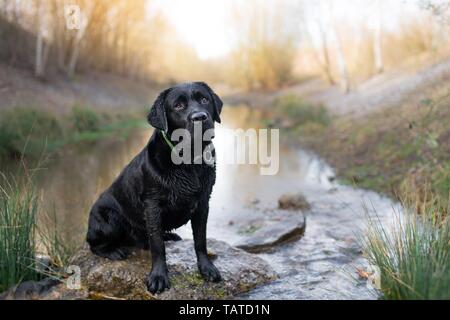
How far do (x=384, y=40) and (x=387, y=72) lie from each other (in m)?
4.57

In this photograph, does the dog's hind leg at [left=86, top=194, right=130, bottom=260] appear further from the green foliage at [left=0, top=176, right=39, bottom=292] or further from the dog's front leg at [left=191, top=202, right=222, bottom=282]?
the dog's front leg at [left=191, top=202, right=222, bottom=282]

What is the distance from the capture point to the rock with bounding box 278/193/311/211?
8820mm

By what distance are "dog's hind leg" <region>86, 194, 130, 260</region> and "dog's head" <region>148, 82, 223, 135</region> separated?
3.52 feet

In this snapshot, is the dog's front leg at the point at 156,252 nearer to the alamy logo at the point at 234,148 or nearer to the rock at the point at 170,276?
the rock at the point at 170,276

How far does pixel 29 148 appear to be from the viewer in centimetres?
1142

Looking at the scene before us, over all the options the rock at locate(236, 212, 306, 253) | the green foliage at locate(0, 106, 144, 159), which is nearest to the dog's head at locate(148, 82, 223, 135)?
the rock at locate(236, 212, 306, 253)

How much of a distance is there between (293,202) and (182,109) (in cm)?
544

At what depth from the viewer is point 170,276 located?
4.19 meters

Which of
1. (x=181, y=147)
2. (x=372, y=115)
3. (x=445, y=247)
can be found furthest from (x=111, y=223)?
(x=372, y=115)

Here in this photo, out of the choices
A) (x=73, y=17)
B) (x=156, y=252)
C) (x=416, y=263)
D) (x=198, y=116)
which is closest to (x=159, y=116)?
(x=198, y=116)

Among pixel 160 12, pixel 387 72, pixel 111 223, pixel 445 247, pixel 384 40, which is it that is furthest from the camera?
pixel 160 12

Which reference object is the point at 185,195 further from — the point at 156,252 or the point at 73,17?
the point at 73,17

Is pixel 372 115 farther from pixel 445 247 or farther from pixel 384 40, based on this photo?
pixel 384 40

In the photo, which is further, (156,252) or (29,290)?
(156,252)
